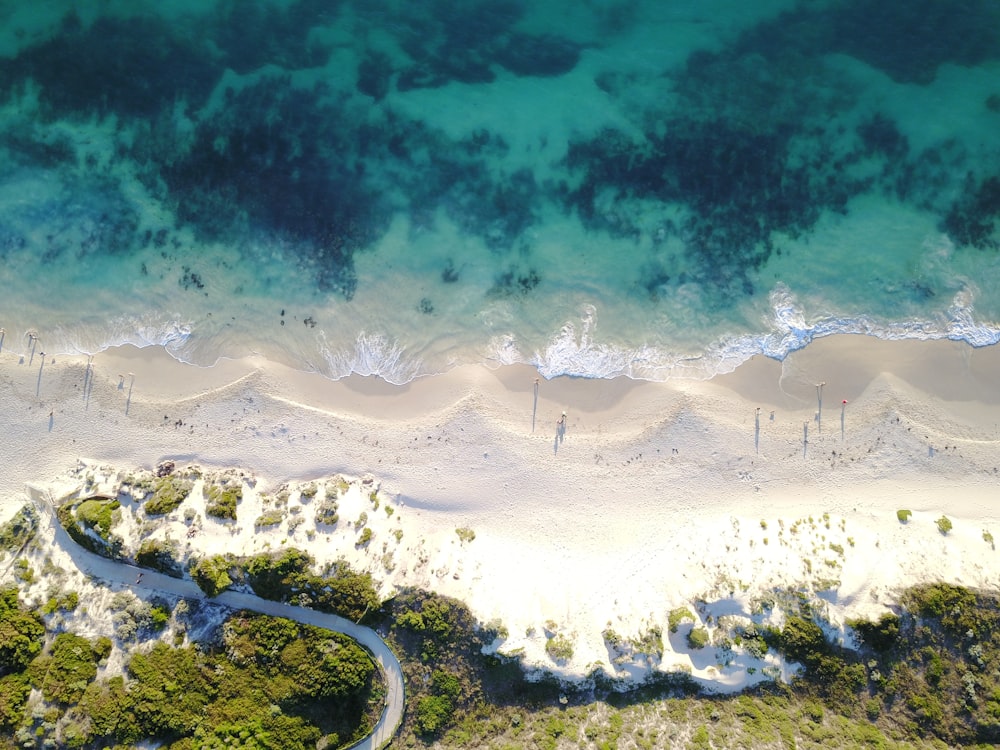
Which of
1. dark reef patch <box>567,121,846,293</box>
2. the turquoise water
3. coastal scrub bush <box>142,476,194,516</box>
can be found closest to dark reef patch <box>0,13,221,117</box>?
the turquoise water

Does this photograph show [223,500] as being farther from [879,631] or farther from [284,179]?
[879,631]

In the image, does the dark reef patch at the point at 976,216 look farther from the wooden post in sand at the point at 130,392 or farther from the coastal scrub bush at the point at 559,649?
the wooden post in sand at the point at 130,392

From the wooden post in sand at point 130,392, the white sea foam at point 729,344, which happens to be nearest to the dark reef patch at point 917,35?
the white sea foam at point 729,344

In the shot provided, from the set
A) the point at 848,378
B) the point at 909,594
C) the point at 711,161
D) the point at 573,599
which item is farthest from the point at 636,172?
the point at 909,594

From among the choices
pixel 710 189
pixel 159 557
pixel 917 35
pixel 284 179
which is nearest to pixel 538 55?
pixel 710 189

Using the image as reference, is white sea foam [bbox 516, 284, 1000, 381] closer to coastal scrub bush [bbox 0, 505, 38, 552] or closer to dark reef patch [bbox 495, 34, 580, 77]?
dark reef patch [bbox 495, 34, 580, 77]

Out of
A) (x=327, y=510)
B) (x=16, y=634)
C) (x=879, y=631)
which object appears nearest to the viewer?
(x=879, y=631)
